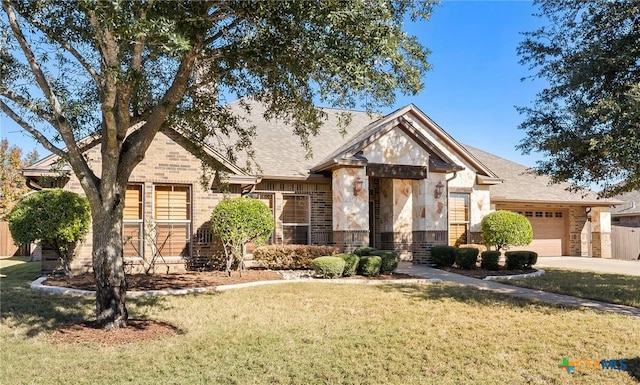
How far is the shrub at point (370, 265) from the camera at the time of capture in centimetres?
1359

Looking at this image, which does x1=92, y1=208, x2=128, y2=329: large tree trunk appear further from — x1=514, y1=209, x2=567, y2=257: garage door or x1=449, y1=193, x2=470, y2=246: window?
x1=514, y1=209, x2=567, y2=257: garage door

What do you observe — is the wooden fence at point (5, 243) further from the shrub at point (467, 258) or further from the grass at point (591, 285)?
the grass at point (591, 285)

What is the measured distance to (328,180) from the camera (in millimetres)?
17422

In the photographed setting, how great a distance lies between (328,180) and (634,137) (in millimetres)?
10508

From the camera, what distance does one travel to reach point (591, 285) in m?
12.4

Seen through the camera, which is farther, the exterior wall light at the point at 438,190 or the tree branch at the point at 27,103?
the exterior wall light at the point at 438,190

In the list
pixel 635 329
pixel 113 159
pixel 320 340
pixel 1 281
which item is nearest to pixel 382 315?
pixel 320 340

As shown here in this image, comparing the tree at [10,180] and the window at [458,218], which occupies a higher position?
the tree at [10,180]

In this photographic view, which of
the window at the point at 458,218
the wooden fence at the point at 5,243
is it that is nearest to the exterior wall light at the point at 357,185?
the window at the point at 458,218

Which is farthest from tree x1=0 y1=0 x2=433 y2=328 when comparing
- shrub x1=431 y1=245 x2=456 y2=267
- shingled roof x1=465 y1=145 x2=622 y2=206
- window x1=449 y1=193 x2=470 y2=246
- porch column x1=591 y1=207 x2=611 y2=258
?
porch column x1=591 y1=207 x2=611 y2=258

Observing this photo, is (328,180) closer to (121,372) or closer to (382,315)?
(382,315)

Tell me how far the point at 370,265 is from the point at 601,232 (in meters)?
16.5

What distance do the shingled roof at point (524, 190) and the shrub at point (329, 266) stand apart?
11.2 meters

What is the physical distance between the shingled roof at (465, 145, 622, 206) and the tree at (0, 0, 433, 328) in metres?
15.5
